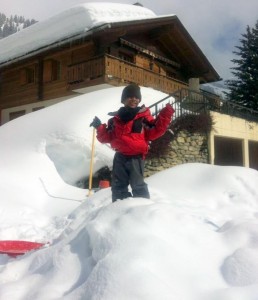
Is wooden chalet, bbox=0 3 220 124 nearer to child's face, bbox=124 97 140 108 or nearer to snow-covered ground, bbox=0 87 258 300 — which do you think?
child's face, bbox=124 97 140 108

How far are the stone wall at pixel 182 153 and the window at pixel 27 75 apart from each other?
11364 mm

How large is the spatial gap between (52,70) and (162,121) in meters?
14.3

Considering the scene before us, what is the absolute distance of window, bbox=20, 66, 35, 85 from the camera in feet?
57.7

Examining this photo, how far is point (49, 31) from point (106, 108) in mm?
9879

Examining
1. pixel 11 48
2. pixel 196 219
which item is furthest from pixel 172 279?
pixel 11 48

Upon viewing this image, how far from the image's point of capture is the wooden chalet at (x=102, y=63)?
12.9m

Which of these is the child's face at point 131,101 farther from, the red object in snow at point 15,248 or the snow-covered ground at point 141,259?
the red object in snow at point 15,248

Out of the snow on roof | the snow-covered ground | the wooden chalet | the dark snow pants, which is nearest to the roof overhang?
the wooden chalet

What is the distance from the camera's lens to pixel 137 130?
328 centimetres

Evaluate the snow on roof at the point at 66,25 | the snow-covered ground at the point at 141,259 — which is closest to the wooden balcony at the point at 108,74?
the snow on roof at the point at 66,25

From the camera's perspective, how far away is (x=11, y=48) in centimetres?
1844

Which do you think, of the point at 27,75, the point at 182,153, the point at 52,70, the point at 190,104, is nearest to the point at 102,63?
the point at 190,104

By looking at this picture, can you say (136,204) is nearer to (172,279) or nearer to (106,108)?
(172,279)

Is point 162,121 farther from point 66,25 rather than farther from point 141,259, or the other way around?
point 66,25
